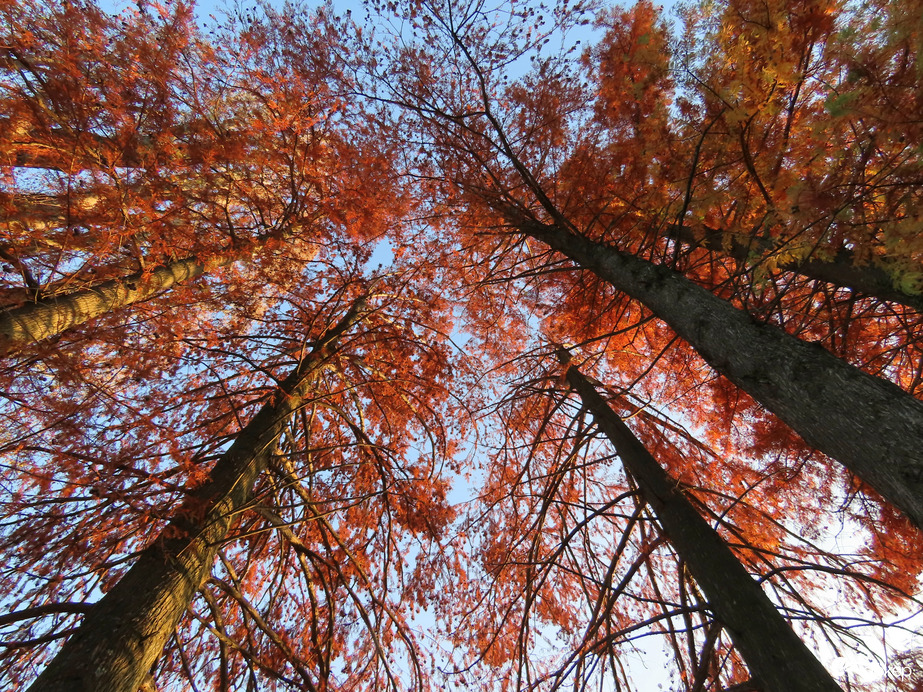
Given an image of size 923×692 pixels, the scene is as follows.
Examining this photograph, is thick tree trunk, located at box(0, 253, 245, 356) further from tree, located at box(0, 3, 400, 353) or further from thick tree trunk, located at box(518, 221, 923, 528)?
thick tree trunk, located at box(518, 221, 923, 528)

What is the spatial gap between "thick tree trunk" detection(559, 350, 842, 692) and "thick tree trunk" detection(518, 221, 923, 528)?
114cm

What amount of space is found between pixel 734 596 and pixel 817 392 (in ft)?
4.90

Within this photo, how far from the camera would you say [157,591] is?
Answer: 2.55m

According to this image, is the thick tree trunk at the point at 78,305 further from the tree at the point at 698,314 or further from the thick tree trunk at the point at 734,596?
the thick tree trunk at the point at 734,596

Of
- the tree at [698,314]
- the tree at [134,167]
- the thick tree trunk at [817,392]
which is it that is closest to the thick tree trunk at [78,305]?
the tree at [134,167]

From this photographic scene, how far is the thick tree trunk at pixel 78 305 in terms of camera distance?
3.48 meters

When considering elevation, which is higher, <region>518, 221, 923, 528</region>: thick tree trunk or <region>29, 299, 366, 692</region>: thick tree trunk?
<region>518, 221, 923, 528</region>: thick tree trunk

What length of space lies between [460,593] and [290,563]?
2307 millimetres

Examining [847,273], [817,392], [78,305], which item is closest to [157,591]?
[78,305]

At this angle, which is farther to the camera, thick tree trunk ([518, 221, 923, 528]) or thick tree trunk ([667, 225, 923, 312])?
thick tree trunk ([667, 225, 923, 312])

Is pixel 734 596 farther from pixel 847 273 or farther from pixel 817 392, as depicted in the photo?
pixel 847 273

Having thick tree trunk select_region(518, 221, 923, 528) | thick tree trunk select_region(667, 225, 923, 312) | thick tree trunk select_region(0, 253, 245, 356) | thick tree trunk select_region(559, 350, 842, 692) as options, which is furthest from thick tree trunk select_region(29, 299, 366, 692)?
thick tree trunk select_region(667, 225, 923, 312)

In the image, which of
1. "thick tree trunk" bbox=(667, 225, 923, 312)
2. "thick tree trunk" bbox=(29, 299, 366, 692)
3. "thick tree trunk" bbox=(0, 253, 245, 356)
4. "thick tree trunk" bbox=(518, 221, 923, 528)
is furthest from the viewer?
"thick tree trunk" bbox=(0, 253, 245, 356)

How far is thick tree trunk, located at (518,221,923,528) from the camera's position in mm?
1779
